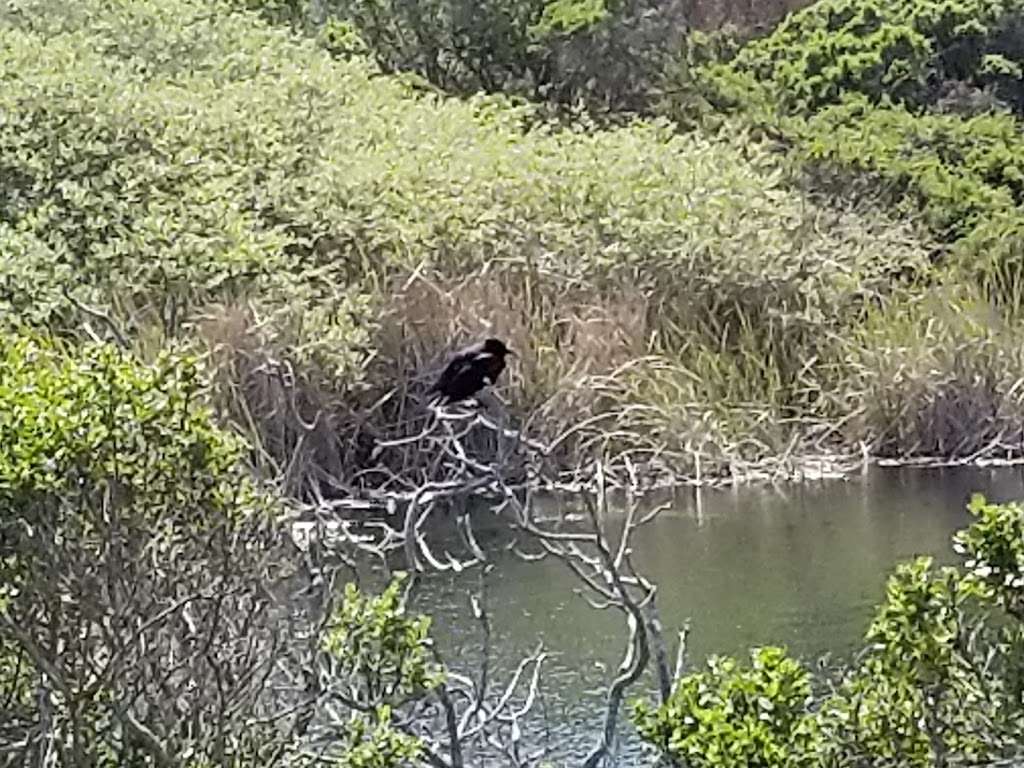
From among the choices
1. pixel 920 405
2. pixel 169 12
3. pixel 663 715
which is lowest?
pixel 920 405

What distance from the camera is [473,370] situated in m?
7.42

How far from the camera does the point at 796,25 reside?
63.2 feet

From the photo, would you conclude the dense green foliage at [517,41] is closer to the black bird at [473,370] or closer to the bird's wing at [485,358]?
the black bird at [473,370]

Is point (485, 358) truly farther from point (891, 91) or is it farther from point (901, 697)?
point (891, 91)

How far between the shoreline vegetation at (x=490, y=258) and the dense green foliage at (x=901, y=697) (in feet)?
21.1

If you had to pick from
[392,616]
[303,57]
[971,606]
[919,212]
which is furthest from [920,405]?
[392,616]

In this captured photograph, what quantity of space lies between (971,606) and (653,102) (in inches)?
491

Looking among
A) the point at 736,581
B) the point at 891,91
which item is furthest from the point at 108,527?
the point at 891,91

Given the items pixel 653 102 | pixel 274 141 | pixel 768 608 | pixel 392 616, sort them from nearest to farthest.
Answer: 1. pixel 392 616
2. pixel 768 608
3. pixel 274 141
4. pixel 653 102

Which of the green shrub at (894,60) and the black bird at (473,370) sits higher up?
the black bird at (473,370)

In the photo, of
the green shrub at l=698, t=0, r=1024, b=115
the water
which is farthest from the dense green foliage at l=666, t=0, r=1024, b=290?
the water

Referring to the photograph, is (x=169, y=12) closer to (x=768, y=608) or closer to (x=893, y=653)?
(x=768, y=608)

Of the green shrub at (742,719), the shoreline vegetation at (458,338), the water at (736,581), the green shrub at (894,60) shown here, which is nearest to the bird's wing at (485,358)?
the shoreline vegetation at (458,338)

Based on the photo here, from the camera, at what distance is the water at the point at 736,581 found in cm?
814
